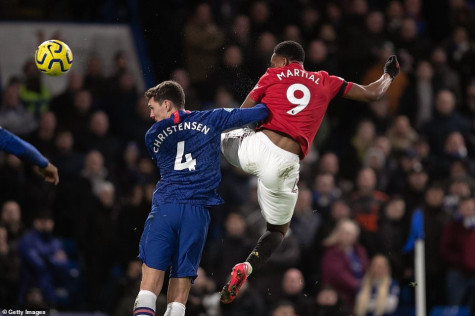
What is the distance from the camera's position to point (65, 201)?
46.1 feet

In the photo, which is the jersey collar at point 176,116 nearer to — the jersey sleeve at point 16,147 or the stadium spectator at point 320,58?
the jersey sleeve at point 16,147

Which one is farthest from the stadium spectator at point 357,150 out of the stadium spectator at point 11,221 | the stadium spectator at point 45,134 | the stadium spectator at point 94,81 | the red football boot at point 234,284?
the red football boot at point 234,284

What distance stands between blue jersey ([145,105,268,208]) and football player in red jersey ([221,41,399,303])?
Result: 1.91 ft

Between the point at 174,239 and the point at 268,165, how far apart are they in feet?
4.03

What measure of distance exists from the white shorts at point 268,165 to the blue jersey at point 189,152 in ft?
1.93

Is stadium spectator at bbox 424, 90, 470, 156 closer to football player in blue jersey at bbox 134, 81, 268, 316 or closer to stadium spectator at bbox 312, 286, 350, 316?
stadium spectator at bbox 312, 286, 350, 316

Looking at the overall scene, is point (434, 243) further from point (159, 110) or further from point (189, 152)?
point (159, 110)

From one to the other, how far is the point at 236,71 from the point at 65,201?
3450mm

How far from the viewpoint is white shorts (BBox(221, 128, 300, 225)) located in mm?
10078

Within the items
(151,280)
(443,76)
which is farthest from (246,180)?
(151,280)

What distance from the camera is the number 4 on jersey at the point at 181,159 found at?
948 cm

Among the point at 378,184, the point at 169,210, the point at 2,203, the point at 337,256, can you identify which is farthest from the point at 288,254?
the point at 169,210

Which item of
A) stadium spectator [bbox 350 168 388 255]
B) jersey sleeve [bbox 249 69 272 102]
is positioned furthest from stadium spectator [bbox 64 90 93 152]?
jersey sleeve [bbox 249 69 272 102]

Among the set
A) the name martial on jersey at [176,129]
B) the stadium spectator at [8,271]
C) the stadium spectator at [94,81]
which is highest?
the stadium spectator at [94,81]
